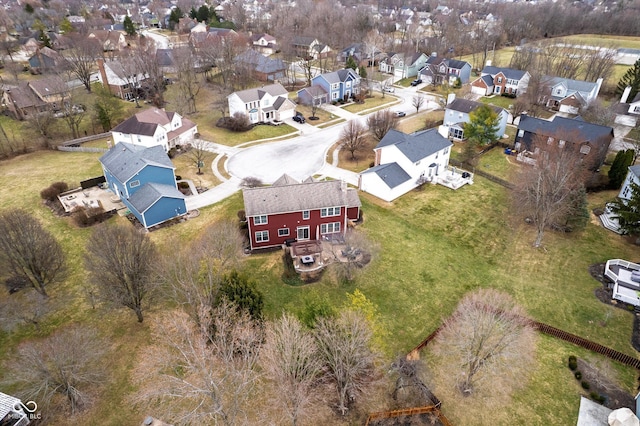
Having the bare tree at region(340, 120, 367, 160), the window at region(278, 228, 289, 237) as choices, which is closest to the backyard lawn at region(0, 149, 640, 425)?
the window at region(278, 228, 289, 237)

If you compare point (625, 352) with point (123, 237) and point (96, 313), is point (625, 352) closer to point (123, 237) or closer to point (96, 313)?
point (123, 237)

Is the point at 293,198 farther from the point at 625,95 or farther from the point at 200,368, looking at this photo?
the point at 625,95

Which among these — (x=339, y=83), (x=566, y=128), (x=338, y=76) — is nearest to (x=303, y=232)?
(x=566, y=128)

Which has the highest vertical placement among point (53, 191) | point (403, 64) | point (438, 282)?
point (403, 64)

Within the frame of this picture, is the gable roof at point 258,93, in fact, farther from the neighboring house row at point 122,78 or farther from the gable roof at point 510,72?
the gable roof at point 510,72

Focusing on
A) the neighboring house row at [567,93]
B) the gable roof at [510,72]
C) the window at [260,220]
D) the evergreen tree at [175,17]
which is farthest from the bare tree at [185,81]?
the neighboring house row at [567,93]
